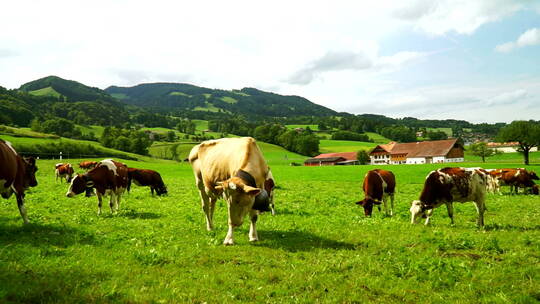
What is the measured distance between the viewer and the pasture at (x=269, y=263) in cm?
569

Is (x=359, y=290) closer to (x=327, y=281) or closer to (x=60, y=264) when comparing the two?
(x=327, y=281)

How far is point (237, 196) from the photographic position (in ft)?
28.3

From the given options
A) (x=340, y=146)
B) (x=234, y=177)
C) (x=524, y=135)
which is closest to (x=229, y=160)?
(x=234, y=177)

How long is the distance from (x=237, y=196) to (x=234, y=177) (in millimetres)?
560

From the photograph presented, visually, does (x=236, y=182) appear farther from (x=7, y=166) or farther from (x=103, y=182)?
(x=103, y=182)

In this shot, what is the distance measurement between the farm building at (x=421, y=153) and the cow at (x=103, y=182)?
422 feet

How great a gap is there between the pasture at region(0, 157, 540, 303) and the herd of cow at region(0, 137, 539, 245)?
1.00m

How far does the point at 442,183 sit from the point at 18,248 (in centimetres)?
1387

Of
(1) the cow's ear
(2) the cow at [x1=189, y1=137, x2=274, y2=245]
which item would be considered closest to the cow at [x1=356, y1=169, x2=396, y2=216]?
(2) the cow at [x1=189, y1=137, x2=274, y2=245]

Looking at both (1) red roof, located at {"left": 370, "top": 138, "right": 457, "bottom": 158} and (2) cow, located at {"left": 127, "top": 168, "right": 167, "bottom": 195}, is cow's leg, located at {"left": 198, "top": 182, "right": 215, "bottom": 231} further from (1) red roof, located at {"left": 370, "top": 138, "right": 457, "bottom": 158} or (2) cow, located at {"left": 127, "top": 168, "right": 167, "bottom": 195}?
(1) red roof, located at {"left": 370, "top": 138, "right": 457, "bottom": 158}

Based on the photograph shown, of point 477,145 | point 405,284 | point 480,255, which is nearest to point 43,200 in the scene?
point 405,284

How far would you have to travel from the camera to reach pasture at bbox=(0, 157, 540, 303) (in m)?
5.69

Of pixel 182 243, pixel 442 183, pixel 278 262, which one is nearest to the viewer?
pixel 278 262

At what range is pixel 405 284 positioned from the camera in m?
6.35
